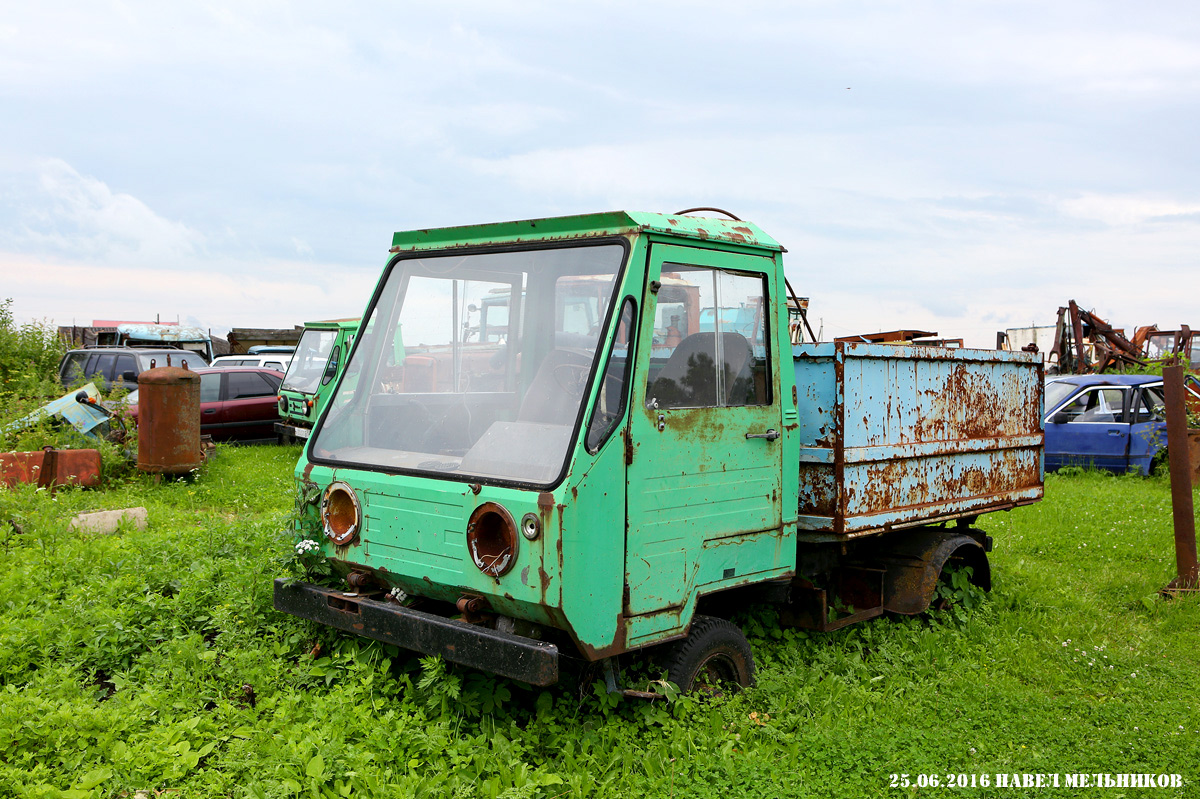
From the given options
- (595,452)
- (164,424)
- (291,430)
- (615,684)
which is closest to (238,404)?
(291,430)

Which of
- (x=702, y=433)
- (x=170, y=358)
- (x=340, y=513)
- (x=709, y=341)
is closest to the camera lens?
(x=702, y=433)

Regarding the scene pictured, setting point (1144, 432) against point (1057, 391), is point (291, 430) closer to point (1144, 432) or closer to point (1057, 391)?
point (1057, 391)

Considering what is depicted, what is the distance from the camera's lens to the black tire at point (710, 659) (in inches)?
172

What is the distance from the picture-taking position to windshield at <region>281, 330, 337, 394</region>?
1449cm

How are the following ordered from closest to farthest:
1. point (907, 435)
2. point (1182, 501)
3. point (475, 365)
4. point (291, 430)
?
point (475, 365) < point (907, 435) < point (1182, 501) < point (291, 430)

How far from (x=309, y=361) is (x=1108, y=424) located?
12204 mm

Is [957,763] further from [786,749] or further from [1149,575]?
[1149,575]

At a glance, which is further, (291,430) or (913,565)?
(291,430)

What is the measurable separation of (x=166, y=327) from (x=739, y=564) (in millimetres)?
24658

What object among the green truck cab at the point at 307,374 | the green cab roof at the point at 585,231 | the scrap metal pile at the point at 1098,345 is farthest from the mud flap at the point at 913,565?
the scrap metal pile at the point at 1098,345

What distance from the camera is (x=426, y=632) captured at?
399 centimetres

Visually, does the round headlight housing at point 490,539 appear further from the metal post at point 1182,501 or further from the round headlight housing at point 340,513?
the metal post at point 1182,501

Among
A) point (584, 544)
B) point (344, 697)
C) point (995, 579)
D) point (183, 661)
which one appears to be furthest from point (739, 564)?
point (995, 579)

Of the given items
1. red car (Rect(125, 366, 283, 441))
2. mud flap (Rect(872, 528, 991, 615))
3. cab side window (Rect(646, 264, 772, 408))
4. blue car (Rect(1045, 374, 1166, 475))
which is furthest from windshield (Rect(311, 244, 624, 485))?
blue car (Rect(1045, 374, 1166, 475))
